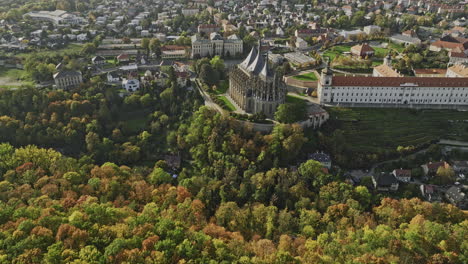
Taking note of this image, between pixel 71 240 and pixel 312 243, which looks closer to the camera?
pixel 71 240

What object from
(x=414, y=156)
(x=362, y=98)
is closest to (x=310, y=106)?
(x=362, y=98)

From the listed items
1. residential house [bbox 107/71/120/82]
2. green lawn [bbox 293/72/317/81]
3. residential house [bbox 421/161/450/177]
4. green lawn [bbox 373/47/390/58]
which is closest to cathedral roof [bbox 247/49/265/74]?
green lawn [bbox 293/72/317/81]

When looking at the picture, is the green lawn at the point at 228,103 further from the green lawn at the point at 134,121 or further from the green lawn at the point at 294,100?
the green lawn at the point at 134,121

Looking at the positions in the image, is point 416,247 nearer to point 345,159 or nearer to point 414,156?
point 345,159

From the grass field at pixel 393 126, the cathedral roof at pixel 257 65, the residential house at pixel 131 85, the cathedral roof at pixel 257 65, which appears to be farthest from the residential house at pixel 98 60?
the grass field at pixel 393 126

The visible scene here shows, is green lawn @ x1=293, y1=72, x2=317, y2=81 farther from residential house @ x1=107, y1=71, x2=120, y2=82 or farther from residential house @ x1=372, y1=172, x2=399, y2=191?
residential house @ x1=107, y1=71, x2=120, y2=82

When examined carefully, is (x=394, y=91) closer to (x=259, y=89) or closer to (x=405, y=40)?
(x=259, y=89)
